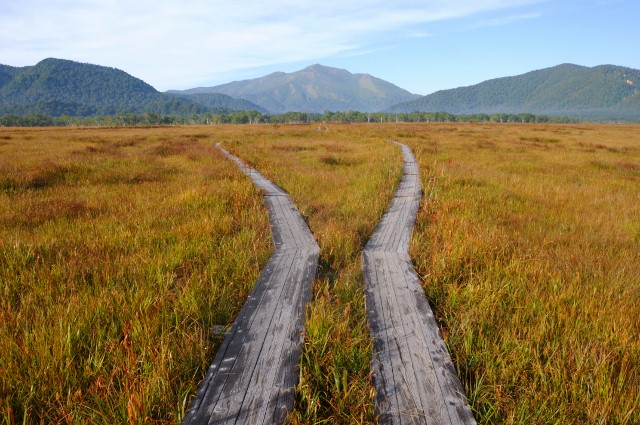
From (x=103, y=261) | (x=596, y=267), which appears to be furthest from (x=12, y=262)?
(x=596, y=267)

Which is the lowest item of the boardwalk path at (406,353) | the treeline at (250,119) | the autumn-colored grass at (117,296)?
the boardwalk path at (406,353)

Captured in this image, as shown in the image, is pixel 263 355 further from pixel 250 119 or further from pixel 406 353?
pixel 250 119

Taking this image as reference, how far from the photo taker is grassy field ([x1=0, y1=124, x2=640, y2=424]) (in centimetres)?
222

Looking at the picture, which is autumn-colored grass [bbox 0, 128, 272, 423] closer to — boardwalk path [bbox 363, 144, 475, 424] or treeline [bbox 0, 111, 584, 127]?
boardwalk path [bbox 363, 144, 475, 424]

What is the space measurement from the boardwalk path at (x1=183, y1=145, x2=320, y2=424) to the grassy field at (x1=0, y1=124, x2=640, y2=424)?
0.13 m

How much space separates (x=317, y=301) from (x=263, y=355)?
0.86 metres

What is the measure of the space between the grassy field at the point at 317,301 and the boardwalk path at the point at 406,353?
0.47 ft

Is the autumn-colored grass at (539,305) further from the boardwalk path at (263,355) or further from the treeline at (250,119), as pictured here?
the treeline at (250,119)

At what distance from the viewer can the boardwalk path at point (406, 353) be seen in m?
2.11

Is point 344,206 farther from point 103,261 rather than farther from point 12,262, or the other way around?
point 12,262

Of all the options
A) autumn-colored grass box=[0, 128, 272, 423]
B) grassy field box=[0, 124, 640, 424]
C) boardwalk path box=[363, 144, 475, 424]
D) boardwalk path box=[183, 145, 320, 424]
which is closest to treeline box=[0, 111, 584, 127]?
grassy field box=[0, 124, 640, 424]

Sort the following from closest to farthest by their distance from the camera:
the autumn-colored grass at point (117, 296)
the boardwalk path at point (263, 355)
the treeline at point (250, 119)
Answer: the boardwalk path at point (263, 355)
the autumn-colored grass at point (117, 296)
the treeline at point (250, 119)

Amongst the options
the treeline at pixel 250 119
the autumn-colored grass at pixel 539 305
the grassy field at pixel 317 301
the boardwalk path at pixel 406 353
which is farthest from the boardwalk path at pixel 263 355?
the treeline at pixel 250 119

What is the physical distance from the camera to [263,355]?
8.30ft
